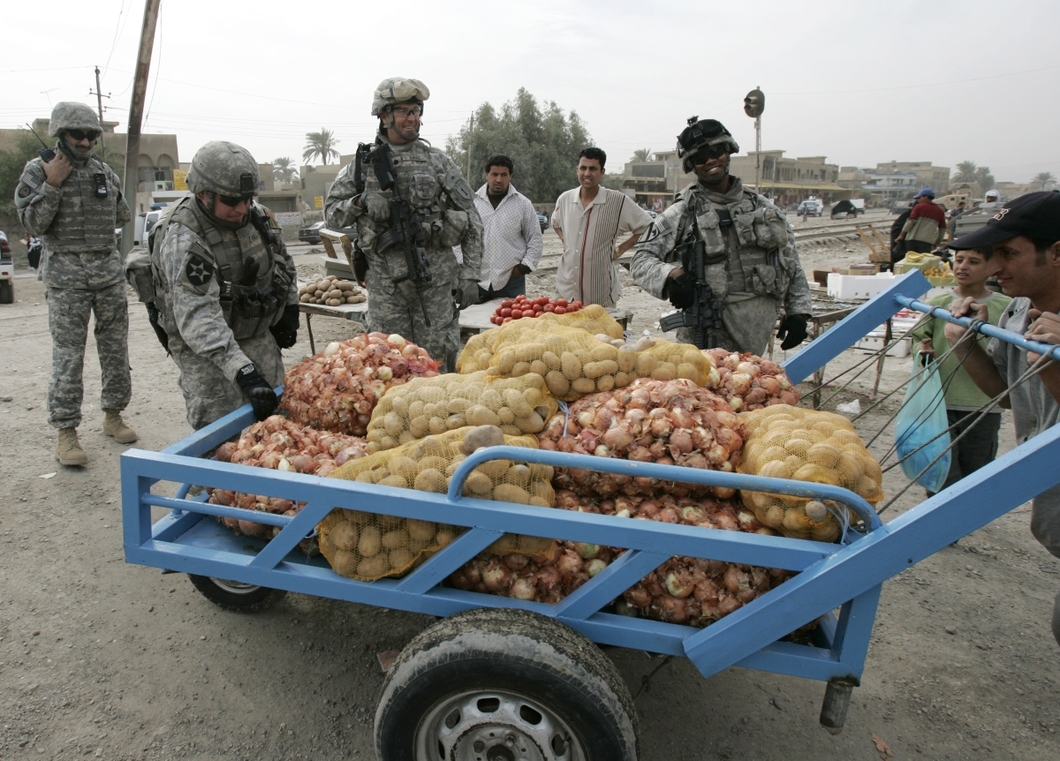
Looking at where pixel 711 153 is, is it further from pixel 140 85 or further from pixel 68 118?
pixel 140 85

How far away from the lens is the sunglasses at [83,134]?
201 inches

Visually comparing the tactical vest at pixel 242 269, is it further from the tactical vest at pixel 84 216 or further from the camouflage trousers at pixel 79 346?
the tactical vest at pixel 84 216

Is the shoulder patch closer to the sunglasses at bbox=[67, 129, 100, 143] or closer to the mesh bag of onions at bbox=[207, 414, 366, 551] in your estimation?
the mesh bag of onions at bbox=[207, 414, 366, 551]

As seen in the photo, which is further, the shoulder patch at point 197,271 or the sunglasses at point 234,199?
the sunglasses at point 234,199

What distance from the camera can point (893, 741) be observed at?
2.61 meters

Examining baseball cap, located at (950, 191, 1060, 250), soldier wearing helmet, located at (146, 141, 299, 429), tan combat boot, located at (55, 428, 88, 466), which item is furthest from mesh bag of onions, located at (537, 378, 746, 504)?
tan combat boot, located at (55, 428, 88, 466)

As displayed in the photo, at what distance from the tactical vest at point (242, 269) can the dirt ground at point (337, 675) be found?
4.88 ft

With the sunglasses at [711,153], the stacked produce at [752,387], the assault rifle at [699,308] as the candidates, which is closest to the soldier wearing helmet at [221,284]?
the stacked produce at [752,387]

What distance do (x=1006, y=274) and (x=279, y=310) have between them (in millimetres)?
3559

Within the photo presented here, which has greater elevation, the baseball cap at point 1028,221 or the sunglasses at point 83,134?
the sunglasses at point 83,134

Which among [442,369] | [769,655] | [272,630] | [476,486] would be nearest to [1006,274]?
[769,655]

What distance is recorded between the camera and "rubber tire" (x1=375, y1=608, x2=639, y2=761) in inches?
77.1

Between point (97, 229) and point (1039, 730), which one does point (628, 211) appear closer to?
point (97, 229)

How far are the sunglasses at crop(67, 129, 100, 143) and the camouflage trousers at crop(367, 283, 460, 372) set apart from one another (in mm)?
2516
